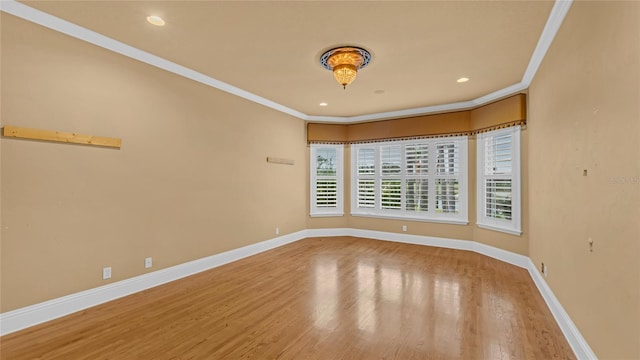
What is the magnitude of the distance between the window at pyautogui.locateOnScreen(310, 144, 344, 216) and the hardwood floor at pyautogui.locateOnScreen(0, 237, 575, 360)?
99.7 inches

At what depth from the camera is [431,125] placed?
5.60 meters

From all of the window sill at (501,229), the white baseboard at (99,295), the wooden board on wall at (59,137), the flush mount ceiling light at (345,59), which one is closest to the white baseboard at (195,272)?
the white baseboard at (99,295)

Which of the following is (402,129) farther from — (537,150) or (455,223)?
(537,150)

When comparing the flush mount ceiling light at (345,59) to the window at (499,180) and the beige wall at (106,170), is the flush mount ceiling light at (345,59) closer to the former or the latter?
the beige wall at (106,170)

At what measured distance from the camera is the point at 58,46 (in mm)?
2678

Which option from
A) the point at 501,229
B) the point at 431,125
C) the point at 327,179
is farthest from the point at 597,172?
the point at 327,179

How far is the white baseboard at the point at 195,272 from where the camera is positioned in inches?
93.0

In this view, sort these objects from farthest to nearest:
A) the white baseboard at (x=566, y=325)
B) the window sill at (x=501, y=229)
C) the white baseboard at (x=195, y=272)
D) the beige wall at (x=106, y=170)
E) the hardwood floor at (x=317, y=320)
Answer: the window sill at (x=501, y=229)
the beige wall at (x=106, y=170)
the white baseboard at (x=195, y=272)
the hardwood floor at (x=317, y=320)
the white baseboard at (x=566, y=325)

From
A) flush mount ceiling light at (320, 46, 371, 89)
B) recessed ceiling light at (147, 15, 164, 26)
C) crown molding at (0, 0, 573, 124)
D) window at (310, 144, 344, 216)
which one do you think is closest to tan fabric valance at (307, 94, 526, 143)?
crown molding at (0, 0, 573, 124)

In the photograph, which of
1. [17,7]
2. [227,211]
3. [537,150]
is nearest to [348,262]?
[227,211]

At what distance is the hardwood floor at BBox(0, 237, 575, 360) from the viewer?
7.15ft

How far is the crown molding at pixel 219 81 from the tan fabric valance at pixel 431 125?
134mm

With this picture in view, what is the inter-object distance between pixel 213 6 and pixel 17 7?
1.72 meters

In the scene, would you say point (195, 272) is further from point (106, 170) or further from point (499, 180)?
point (499, 180)
